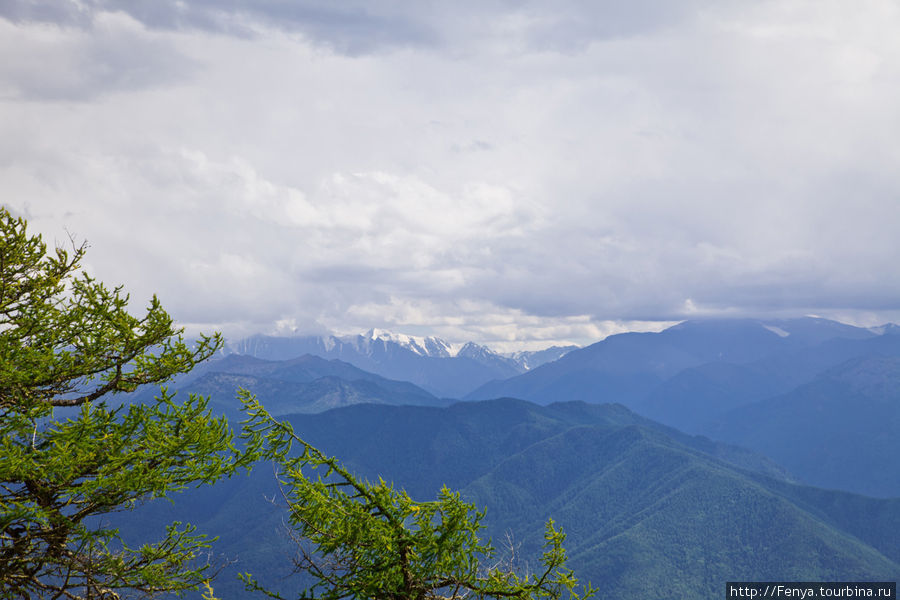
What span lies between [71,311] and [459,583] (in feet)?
37.2

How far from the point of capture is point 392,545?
32.6ft

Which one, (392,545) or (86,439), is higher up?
(86,439)

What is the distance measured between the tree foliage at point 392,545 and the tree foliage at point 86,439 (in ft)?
7.72

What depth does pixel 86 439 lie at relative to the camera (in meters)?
11.8

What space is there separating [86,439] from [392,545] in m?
6.79

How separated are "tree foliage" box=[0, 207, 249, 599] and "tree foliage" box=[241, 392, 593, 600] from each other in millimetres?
2354

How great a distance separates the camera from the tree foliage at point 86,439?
38.1ft

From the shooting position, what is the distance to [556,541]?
34.2ft

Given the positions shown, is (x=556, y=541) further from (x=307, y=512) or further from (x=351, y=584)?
(x=307, y=512)

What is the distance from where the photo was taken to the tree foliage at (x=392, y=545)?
9.95 meters

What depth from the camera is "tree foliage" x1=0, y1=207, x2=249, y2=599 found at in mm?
11602

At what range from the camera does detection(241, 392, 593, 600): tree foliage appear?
9.95 metres

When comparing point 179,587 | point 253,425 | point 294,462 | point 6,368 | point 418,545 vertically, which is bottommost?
point 179,587

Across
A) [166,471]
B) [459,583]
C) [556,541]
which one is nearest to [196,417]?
[166,471]
